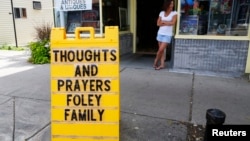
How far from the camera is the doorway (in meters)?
8.68

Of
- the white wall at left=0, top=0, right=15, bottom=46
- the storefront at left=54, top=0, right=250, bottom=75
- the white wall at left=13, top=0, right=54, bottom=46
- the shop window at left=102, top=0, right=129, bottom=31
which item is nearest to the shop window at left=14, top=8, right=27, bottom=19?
the white wall at left=13, top=0, right=54, bottom=46

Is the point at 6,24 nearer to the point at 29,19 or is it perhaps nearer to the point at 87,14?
the point at 29,19

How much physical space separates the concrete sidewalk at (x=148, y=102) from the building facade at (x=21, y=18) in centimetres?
785

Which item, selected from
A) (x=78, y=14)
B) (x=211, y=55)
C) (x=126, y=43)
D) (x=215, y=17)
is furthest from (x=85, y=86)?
(x=126, y=43)

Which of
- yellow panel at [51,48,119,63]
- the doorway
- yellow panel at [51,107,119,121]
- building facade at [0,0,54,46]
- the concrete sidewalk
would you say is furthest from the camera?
building facade at [0,0,54,46]

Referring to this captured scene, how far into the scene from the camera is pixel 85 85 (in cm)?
266

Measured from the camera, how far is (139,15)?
8609mm

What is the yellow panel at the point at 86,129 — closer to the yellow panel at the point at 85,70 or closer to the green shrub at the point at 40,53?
the yellow panel at the point at 85,70

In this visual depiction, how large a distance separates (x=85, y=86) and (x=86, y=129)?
0.50 m

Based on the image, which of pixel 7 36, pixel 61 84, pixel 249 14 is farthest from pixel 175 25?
pixel 7 36

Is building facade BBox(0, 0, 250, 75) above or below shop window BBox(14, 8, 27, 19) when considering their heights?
below

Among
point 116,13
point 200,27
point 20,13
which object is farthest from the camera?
point 20,13

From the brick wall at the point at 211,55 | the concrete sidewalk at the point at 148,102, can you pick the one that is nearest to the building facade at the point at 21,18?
the concrete sidewalk at the point at 148,102

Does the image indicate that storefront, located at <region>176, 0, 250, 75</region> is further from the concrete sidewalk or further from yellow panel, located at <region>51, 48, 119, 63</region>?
yellow panel, located at <region>51, 48, 119, 63</region>
